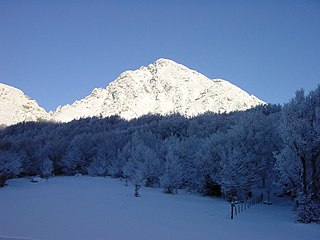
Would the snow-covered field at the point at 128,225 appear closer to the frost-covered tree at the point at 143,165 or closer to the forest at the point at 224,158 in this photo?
the forest at the point at 224,158

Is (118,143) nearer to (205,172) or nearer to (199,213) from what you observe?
(205,172)

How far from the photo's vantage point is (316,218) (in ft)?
74.2

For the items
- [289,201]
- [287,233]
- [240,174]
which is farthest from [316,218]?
[289,201]

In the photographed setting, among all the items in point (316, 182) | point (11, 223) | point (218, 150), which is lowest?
point (11, 223)

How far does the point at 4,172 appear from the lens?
160ft

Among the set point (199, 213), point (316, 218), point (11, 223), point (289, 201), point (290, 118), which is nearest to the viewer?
point (11, 223)

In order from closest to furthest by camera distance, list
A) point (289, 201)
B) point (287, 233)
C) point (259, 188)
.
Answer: point (287, 233) → point (289, 201) → point (259, 188)

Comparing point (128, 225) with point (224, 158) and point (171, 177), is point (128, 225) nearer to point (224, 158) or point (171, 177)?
point (224, 158)

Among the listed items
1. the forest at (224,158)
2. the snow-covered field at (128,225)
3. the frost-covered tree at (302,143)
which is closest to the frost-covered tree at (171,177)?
the forest at (224,158)

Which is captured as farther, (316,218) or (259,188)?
(259,188)

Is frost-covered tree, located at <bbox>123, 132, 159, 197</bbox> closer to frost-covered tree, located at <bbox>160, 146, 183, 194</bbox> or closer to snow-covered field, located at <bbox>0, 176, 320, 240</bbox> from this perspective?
frost-covered tree, located at <bbox>160, 146, 183, 194</bbox>

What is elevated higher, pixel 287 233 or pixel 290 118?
pixel 290 118

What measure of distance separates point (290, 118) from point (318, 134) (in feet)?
9.55

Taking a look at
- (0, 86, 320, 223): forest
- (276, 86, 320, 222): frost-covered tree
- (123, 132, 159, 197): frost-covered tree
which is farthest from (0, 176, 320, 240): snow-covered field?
(123, 132, 159, 197): frost-covered tree
